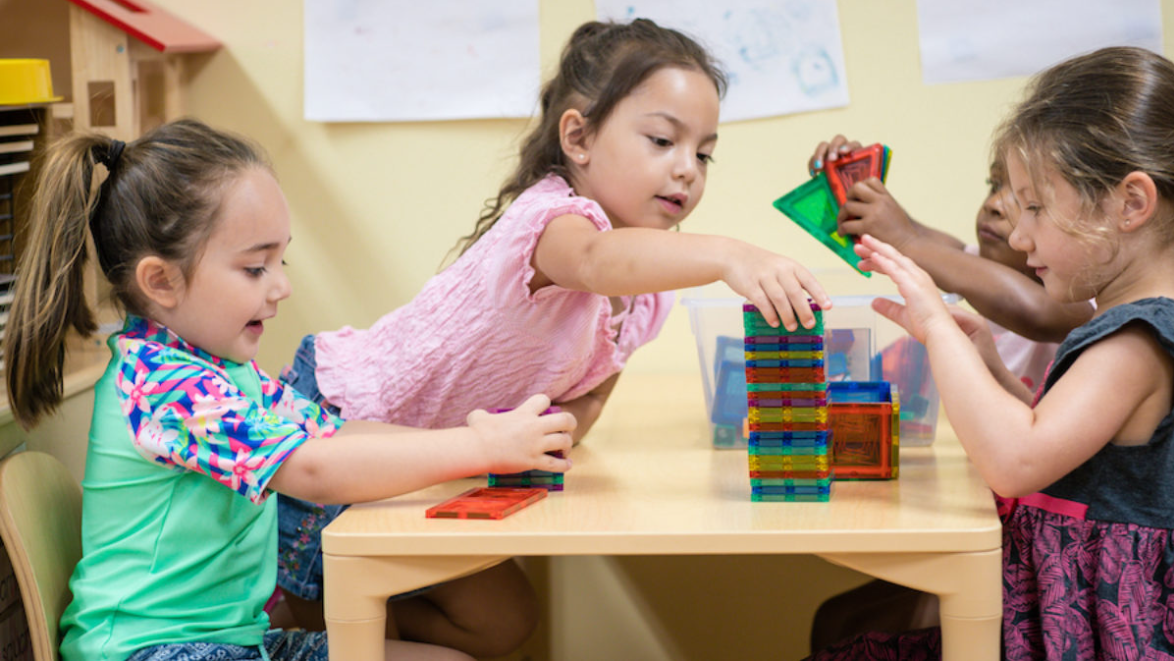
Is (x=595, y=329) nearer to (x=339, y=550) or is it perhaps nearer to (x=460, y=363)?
(x=460, y=363)

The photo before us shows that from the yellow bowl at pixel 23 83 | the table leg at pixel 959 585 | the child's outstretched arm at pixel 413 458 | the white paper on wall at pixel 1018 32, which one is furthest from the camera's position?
the white paper on wall at pixel 1018 32

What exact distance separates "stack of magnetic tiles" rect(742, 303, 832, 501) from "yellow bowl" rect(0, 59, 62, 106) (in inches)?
29.1

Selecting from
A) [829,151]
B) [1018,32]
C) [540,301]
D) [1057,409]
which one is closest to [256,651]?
[540,301]

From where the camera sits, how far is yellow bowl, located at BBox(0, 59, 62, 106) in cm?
99

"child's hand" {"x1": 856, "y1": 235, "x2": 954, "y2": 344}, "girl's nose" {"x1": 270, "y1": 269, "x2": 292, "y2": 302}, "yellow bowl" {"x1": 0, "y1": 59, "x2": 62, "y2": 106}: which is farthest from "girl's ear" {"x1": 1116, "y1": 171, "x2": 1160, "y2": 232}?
"yellow bowl" {"x1": 0, "y1": 59, "x2": 62, "y2": 106}

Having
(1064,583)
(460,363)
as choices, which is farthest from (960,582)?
(460,363)

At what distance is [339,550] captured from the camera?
2.15ft

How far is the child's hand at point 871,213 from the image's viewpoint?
1065 millimetres

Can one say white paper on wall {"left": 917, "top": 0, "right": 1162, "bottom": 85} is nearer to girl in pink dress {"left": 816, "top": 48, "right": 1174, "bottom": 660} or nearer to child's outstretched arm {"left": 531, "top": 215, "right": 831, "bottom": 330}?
girl in pink dress {"left": 816, "top": 48, "right": 1174, "bottom": 660}

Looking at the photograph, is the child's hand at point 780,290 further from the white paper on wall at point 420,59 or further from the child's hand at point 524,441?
the white paper on wall at point 420,59

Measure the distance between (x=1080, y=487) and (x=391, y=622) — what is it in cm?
69

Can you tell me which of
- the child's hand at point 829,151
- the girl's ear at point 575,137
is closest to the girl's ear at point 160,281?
the girl's ear at point 575,137

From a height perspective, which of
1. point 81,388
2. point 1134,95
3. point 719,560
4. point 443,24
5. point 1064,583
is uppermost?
point 443,24

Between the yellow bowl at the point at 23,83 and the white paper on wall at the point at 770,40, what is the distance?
0.72 m
